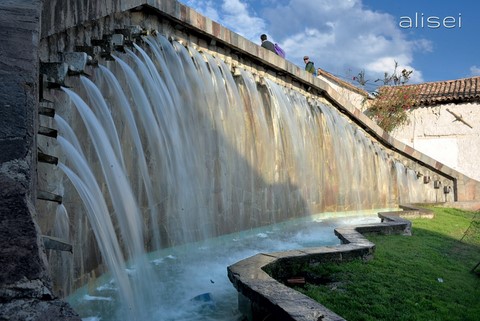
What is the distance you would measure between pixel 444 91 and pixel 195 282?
67.6 ft

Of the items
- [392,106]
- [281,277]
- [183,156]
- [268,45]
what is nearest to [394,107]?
[392,106]

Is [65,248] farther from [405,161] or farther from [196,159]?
[405,161]

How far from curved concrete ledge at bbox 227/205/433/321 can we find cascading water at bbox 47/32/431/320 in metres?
0.87

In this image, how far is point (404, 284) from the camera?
4.46 metres

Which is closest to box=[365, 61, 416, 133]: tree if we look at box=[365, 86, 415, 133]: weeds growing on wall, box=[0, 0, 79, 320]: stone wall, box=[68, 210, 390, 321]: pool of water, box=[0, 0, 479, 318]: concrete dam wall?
box=[365, 86, 415, 133]: weeds growing on wall

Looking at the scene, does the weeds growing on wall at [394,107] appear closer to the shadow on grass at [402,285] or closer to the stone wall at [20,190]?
the shadow on grass at [402,285]

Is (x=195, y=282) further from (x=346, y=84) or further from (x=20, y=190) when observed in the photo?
(x=346, y=84)

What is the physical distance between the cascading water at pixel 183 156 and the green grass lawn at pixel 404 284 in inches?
64.6

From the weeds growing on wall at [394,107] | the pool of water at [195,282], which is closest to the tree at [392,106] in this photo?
the weeds growing on wall at [394,107]

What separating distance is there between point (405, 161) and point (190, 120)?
33.4 feet

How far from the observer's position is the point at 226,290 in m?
4.53

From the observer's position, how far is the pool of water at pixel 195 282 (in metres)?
3.90

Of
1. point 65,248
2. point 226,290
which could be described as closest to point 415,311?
point 226,290

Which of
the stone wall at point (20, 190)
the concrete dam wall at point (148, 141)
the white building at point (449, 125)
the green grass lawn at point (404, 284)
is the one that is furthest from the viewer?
the white building at point (449, 125)
